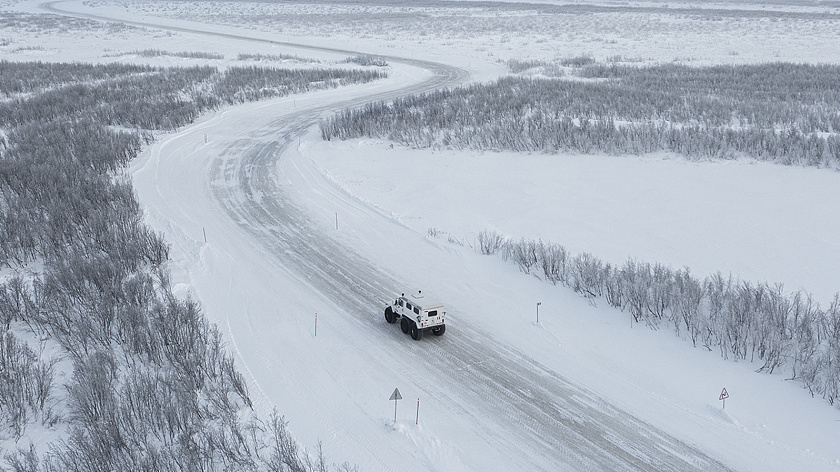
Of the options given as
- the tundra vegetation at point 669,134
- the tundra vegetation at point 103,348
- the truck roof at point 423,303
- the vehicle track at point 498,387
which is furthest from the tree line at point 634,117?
the truck roof at point 423,303

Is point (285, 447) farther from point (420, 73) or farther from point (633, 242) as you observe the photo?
point (420, 73)

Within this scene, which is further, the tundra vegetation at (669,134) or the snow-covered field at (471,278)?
the tundra vegetation at (669,134)

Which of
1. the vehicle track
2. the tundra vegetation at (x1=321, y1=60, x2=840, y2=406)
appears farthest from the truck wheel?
the tundra vegetation at (x1=321, y1=60, x2=840, y2=406)

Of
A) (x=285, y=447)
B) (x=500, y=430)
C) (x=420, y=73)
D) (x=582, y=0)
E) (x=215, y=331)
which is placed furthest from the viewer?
(x=582, y=0)

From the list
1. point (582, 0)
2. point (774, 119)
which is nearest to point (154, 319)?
point (774, 119)

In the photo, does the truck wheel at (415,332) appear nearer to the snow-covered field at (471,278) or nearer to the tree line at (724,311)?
the snow-covered field at (471,278)

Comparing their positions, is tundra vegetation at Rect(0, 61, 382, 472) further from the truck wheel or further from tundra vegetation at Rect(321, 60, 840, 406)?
tundra vegetation at Rect(321, 60, 840, 406)

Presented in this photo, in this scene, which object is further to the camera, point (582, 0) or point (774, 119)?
point (582, 0)

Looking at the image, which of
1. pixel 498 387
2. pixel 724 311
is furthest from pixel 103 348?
pixel 724 311
